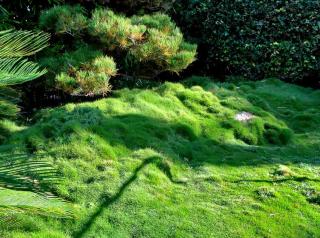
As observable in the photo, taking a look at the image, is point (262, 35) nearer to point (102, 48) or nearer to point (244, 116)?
point (244, 116)

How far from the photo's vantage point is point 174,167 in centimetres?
550

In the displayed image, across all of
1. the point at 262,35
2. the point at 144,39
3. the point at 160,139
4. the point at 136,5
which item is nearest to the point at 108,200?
the point at 160,139

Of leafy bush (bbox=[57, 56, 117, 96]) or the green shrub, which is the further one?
the green shrub

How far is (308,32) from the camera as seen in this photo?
965 centimetres

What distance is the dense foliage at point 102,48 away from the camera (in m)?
6.29

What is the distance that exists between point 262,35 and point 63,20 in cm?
495

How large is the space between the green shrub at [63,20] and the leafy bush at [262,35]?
384 centimetres

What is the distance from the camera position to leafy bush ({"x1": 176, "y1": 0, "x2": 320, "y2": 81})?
961 cm

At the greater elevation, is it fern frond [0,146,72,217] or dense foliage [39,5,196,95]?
fern frond [0,146,72,217]

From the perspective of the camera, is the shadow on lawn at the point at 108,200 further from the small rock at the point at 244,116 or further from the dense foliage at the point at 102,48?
the small rock at the point at 244,116

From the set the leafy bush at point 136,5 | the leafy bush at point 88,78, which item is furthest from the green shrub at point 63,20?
the leafy bush at point 136,5

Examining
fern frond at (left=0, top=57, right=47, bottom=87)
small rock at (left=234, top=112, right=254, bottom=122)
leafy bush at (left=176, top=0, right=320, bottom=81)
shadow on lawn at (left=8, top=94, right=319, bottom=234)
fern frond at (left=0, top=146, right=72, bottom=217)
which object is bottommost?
shadow on lawn at (left=8, top=94, right=319, bottom=234)

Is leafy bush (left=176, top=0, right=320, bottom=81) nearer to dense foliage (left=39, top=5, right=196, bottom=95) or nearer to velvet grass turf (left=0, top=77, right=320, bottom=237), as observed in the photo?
velvet grass turf (left=0, top=77, right=320, bottom=237)

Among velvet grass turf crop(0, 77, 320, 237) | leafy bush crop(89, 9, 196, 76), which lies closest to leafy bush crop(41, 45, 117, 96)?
velvet grass turf crop(0, 77, 320, 237)
